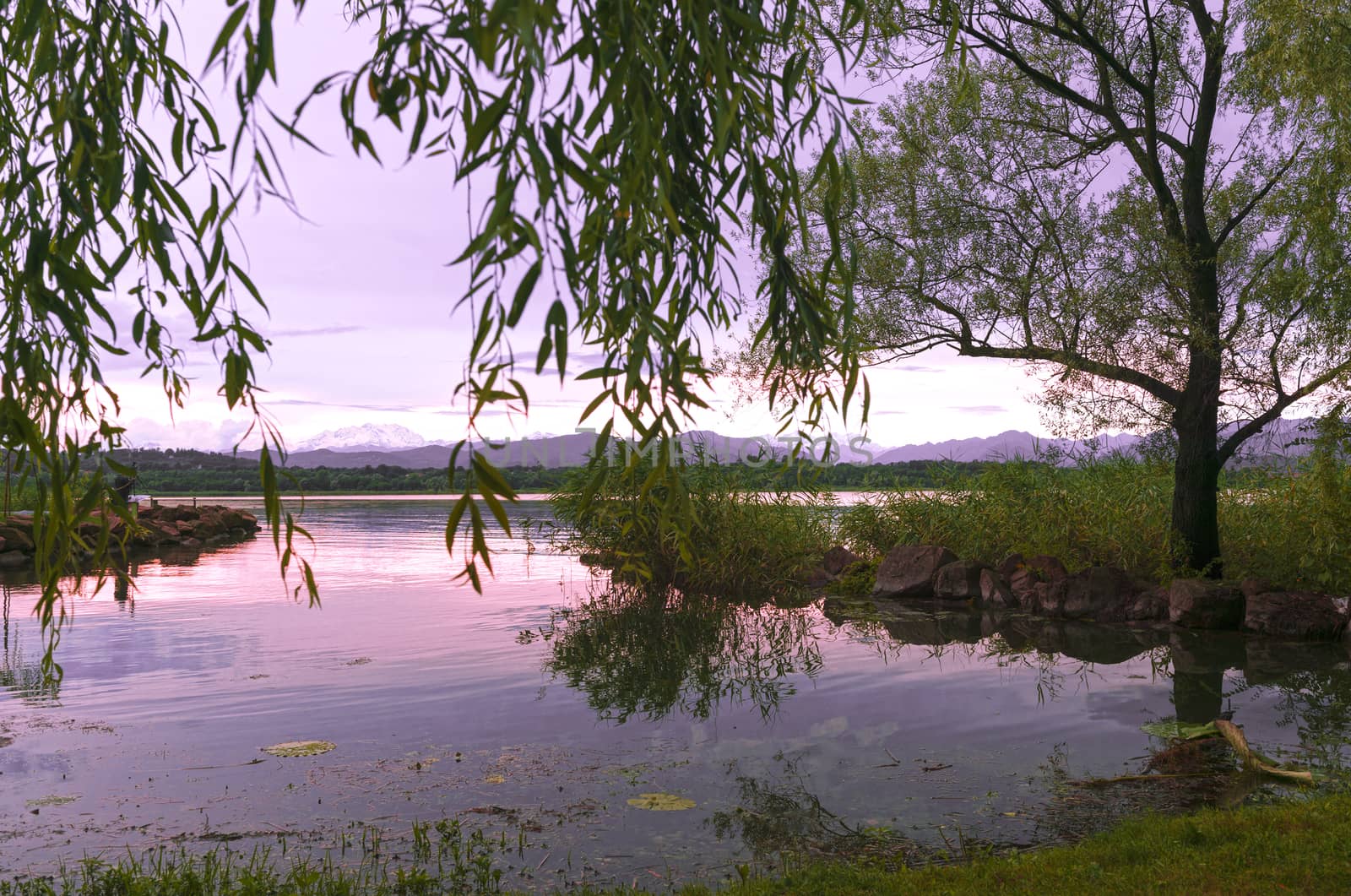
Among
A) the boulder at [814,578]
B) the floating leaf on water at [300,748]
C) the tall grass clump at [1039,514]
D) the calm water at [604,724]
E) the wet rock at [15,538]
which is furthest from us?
the wet rock at [15,538]

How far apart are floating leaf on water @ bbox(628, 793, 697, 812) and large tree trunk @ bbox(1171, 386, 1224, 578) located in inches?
465

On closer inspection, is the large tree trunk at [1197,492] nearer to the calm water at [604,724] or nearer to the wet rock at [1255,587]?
the wet rock at [1255,587]

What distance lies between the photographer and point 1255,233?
1727 centimetres

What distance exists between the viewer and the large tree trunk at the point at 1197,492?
15367mm

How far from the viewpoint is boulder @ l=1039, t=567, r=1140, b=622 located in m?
15.2

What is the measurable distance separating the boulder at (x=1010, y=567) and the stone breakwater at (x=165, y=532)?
58.4 ft

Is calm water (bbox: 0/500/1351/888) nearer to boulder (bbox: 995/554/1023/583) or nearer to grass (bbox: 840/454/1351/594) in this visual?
boulder (bbox: 995/554/1023/583)

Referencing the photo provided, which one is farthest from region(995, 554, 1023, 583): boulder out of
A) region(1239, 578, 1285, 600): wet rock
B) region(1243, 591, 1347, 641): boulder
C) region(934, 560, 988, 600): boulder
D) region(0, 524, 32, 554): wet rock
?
region(0, 524, 32, 554): wet rock

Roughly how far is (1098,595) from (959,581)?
249cm

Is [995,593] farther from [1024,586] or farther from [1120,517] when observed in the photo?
[1120,517]

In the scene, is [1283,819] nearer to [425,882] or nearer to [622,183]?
[425,882]

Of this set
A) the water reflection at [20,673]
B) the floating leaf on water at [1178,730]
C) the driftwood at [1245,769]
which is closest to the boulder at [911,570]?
the floating leaf on water at [1178,730]

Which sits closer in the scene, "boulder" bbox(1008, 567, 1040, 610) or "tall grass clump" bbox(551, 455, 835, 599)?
"boulder" bbox(1008, 567, 1040, 610)

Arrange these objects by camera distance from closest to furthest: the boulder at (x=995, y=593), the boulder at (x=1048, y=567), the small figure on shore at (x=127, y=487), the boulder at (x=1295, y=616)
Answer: the small figure on shore at (x=127, y=487) < the boulder at (x=1295, y=616) < the boulder at (x=1048, y=567) < the boulder at (x=995, y=593)
